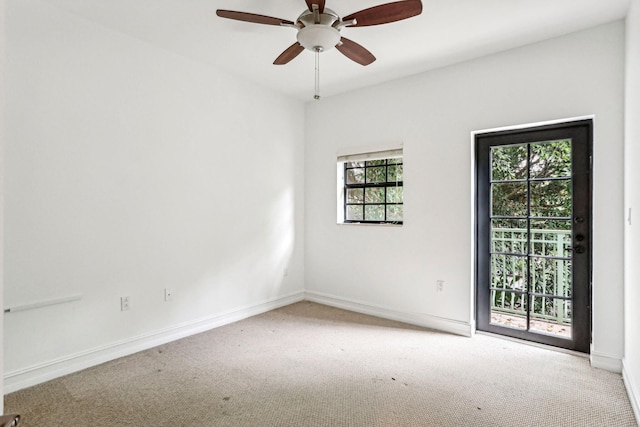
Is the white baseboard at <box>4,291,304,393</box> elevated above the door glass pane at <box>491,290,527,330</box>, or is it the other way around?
the door glass pane at <box>491,290,527,330</box>

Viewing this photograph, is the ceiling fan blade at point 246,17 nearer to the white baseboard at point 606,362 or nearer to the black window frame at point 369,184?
the black window frame at point 369,184

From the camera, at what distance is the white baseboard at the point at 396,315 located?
11.1ft

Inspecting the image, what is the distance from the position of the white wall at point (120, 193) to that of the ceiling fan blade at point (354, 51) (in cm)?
158

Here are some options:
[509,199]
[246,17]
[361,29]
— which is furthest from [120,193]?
[509,199]

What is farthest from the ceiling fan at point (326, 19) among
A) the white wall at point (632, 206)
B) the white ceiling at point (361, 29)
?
the white wall at point (632, 206)

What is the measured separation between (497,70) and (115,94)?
10.6ft

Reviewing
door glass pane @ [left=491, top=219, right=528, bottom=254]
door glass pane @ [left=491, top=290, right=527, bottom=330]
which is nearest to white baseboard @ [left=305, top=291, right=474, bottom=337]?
door glass pane @ [left=491, top=290, right=527, bottom=330]

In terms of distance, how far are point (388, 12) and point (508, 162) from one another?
1.93 metres

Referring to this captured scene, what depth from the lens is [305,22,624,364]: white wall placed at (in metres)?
2.67

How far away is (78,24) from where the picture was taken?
2623mm

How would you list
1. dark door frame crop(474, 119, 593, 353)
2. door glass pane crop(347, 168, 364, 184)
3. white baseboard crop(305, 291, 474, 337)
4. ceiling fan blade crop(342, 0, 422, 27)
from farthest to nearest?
door glass pane crop(347, 168, 364, 184) < white baseboard crop(305, 291, 474, 337) < dark door frame crop(474, 119, 593, 353) < ceiling fan blade crop(342, 0, 422, 27)

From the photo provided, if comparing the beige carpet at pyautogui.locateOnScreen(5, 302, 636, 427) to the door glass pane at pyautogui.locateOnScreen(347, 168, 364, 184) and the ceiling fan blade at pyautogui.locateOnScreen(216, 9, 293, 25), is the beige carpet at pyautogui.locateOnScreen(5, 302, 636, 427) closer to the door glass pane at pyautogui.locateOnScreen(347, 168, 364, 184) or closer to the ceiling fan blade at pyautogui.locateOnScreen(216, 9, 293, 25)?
the door glass pane at pyautogui.locateOnScreen(347, 168, 364, 184)

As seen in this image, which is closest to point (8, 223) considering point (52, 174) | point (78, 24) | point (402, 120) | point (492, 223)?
point (52, 174)

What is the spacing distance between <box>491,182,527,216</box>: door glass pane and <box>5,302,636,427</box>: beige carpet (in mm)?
1168
